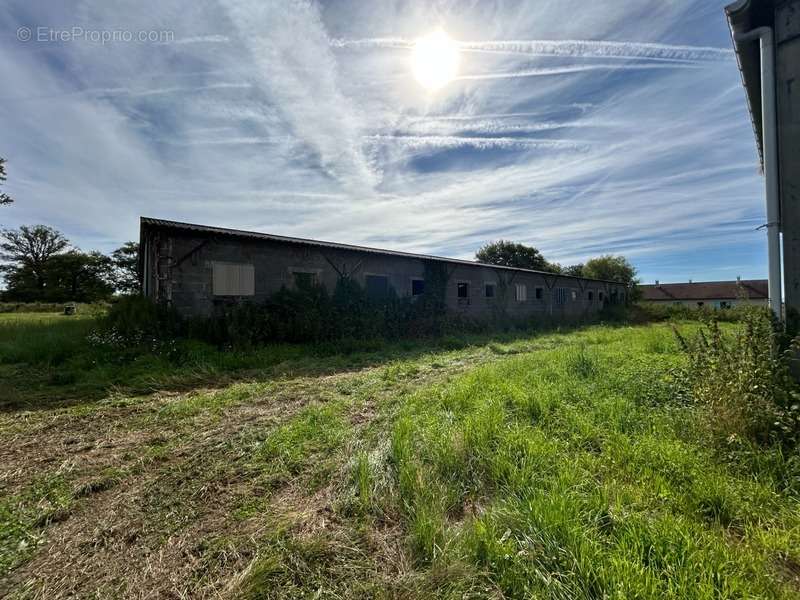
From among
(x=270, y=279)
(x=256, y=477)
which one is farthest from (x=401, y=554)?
(x=270, y=279)

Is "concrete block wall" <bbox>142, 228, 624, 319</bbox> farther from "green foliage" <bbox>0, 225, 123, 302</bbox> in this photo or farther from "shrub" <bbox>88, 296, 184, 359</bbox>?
"green foliage" <bbox>0, 225, 123, 302</bbox>

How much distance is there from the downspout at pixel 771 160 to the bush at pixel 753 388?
453mm

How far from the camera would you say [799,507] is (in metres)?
1.96

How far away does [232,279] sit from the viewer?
9.22m

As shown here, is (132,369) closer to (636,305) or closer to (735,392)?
(735,392)

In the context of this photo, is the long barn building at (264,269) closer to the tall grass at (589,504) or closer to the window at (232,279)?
the window at (232,279)

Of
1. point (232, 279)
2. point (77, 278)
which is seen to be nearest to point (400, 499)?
point (232, 279)

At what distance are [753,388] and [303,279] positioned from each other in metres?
9.60

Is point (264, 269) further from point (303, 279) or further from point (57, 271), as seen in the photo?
point (57, 271)

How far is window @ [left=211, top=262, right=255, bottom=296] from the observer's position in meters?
9.00

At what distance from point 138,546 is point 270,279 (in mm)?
8552

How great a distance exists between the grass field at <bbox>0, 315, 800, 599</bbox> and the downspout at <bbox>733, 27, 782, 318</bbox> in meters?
1.52

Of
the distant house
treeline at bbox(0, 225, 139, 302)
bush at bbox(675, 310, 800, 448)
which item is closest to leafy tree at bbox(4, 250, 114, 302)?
treeline at bbox(0, 225, 139, 302)

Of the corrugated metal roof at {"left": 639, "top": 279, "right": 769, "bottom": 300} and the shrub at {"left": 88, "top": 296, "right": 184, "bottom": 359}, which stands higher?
the corrugated metal roof at {"left": 639, "top": 279, "right": 769, "bottom": 300}
